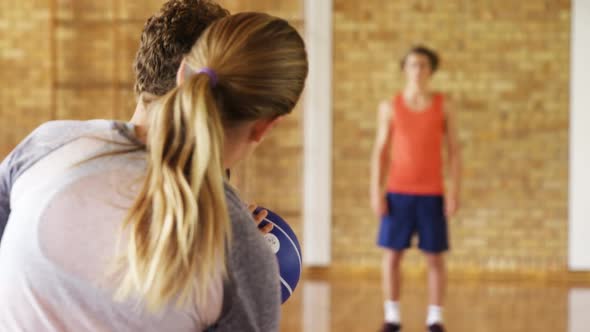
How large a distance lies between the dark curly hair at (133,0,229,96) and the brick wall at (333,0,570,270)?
4699 millimetres

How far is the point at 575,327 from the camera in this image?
4195 millimetres

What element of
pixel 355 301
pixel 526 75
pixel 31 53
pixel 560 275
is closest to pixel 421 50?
pixel 355 301

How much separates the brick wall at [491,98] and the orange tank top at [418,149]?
5.48 feet

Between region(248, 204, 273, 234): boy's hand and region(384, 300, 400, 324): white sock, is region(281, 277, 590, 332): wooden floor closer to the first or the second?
region(384, 300, 400, 324): white sock

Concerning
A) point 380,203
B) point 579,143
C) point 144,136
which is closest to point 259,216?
point 144,136

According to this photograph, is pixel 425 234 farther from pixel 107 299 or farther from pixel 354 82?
pixel 107 299

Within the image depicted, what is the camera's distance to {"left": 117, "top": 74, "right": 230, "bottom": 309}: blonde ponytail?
91cm

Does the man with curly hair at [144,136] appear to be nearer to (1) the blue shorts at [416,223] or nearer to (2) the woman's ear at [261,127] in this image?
(2) the woman's ear at [261,127]


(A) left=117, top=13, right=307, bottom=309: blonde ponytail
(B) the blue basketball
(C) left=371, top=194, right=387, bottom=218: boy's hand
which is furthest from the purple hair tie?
(C) left=371, top=194, right=387, bottom=218: boy's hand

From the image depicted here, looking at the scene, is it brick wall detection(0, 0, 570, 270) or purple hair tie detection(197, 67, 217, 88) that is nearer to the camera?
purple hair tie detection(197, 67, 217, 88)

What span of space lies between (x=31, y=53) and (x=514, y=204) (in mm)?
3511

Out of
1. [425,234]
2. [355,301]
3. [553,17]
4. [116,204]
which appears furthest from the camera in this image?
[553,17]

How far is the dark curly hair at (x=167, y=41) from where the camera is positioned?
1117 millimetres

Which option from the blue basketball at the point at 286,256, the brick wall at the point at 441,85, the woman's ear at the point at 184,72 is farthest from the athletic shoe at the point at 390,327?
the woman's ear at the point at 184,72
